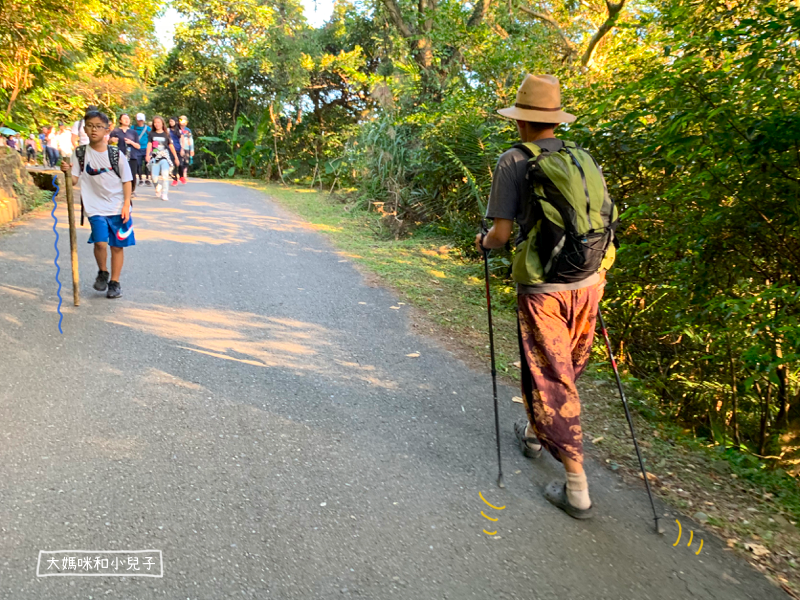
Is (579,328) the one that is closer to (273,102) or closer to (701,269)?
(701,269)

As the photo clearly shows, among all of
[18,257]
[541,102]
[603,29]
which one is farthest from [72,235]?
[603,29]

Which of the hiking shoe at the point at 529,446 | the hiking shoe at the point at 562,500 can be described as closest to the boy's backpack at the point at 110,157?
the hiking shoe at the point at 529,446

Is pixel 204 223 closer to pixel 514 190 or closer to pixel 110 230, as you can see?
pixel 110 230

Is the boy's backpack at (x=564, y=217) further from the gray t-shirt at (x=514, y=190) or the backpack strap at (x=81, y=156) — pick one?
the backpack strap at (x=81, y=156)

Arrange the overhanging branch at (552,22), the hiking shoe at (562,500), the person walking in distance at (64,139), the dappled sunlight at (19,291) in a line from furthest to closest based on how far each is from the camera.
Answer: the person walking in distance at (64,139) < the overhanging branch at (552,22) < the dappled sunlight at (19,291) < the hiking shoe at (562,500)

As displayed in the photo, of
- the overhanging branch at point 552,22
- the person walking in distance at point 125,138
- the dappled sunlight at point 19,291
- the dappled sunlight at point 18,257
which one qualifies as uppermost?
the overhanging branch at point 552,22

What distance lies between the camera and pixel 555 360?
3.07 meters

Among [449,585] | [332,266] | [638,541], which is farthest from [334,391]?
[332,266]

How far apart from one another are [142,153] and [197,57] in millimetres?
13070

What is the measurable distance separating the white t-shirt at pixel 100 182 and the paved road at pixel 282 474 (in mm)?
981

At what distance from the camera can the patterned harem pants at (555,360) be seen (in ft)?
10.0

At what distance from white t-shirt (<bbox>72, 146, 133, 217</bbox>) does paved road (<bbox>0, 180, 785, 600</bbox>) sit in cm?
98

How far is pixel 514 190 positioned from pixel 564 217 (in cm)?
30

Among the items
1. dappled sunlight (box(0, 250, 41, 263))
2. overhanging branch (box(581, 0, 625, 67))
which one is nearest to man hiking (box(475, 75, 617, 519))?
overhanging branch (box(581, 0, 625, 67))
